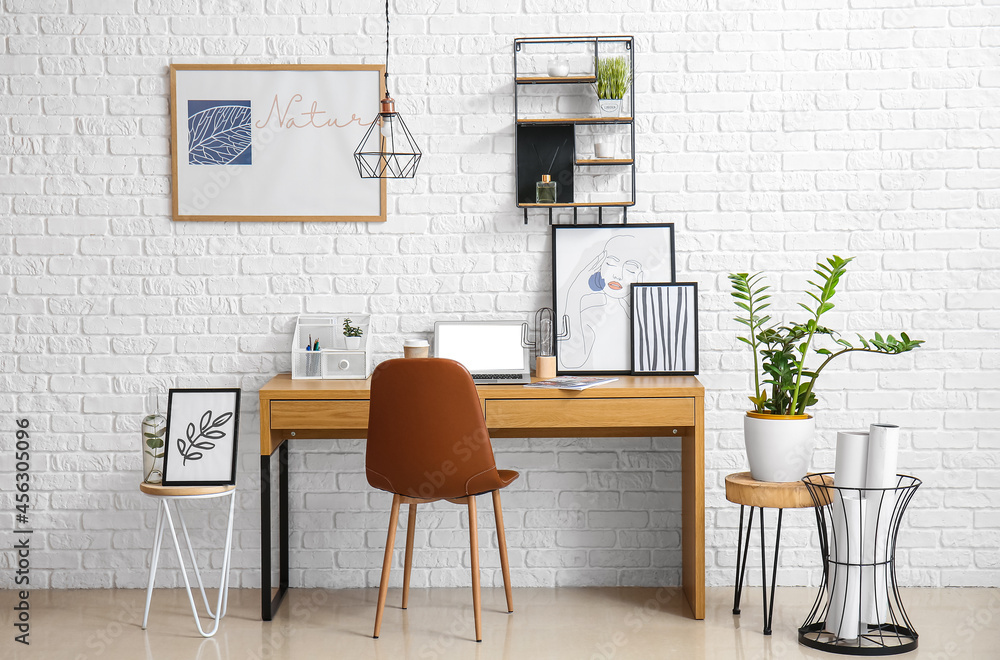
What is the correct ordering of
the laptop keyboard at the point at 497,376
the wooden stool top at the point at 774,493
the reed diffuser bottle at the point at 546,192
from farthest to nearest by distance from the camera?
the reed diffuser bottle at the point at 546,192 < the laptop keyboard at the point at 497,376 < the wooden stool top at the point at 774,493

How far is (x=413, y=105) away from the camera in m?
2.94

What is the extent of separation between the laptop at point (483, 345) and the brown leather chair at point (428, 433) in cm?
47

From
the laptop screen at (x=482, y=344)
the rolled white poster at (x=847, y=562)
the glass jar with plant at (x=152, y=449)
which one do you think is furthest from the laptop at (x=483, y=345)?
the rolled white poster at (x=847, y=562)

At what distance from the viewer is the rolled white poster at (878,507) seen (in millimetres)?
2373

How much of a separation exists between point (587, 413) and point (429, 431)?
1.72 ft

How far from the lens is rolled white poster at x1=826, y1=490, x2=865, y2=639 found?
2.39 metres

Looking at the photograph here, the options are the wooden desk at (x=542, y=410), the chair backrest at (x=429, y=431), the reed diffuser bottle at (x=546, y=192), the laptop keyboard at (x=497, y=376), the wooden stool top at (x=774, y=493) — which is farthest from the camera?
the reed diffuser bottle at (x=546, y=192)

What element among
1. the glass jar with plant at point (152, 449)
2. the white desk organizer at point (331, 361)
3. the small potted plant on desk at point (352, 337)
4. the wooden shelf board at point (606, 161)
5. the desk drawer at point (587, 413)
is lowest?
the glass jar with plant at point (152, 449)

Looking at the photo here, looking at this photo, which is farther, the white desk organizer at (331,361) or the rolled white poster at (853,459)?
the white desk organizer at (331,361)

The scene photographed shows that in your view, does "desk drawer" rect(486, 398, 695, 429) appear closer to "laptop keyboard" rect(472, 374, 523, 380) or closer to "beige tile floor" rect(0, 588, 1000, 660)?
"laptop keyboard" rect(472, 374, 523, 380)

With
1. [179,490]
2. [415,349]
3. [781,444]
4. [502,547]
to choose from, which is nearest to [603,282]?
[415,349]

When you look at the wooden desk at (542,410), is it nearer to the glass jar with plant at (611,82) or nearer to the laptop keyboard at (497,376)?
the laptop keyboard at (497,376)

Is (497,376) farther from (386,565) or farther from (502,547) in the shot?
(386,565)

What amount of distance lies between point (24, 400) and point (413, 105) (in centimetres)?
176
